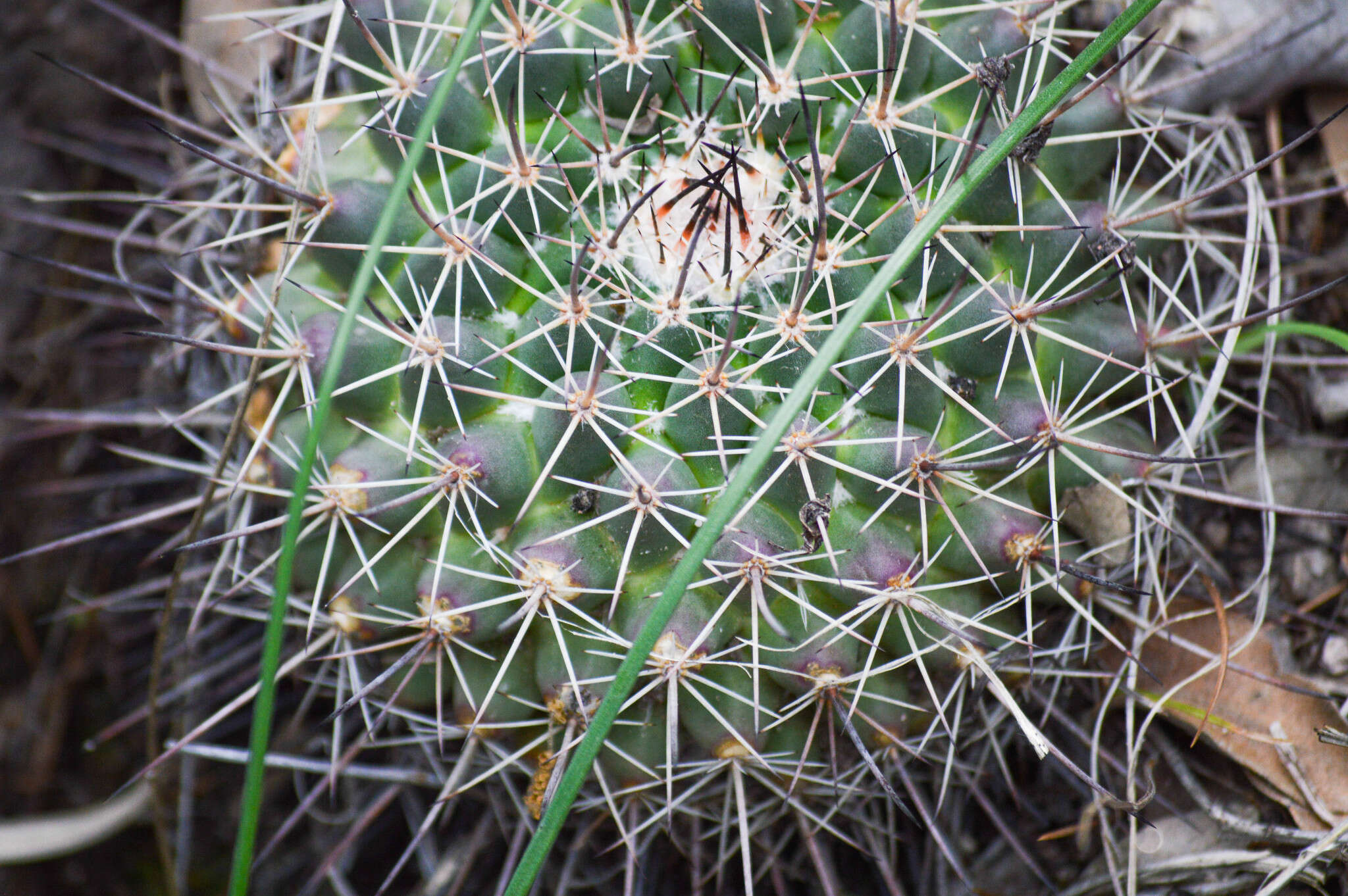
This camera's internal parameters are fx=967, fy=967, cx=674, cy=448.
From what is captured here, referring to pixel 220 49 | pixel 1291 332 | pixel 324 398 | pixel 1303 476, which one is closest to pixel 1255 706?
pixel 1303 476

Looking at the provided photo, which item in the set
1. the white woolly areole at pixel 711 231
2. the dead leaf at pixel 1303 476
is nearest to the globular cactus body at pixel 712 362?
the white woolly areole at pixel 711 231

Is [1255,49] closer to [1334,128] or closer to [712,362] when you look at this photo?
[1334,128]

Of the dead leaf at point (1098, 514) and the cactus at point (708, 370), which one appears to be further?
the dead leaf at point (1098, 514)

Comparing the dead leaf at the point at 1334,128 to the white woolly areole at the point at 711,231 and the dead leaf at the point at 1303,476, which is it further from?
the white woolly areole at the point at 711,231

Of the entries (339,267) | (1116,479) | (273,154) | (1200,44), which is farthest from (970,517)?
(273,154)

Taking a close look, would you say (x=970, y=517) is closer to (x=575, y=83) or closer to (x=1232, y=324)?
(x=1232, y=324)

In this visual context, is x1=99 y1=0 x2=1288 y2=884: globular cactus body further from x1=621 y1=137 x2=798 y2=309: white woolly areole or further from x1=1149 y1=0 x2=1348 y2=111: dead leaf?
x1=1149 y1=0 x2=1348 y2=111: dead leaf
